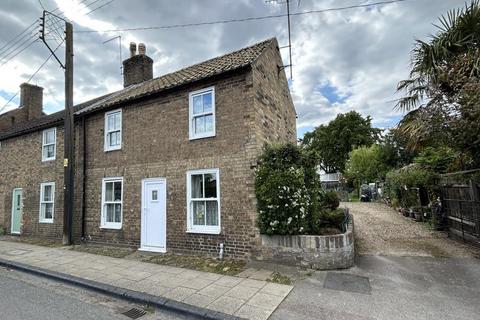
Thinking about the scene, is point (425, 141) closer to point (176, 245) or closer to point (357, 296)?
point (357, 296)

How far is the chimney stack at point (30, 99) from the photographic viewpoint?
21406mm

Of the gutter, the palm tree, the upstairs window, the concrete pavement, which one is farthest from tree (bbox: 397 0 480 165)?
the upstairs window

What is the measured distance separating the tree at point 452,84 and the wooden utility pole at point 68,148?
12.4 m

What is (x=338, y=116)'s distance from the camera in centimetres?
4341

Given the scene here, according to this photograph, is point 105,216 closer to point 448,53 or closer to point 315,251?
point 315,251

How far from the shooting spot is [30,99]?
70.7 feet

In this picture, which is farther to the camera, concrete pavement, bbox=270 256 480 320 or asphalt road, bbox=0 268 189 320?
asphalt road, bbox=0 268 189 320

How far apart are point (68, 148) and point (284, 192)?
884cm

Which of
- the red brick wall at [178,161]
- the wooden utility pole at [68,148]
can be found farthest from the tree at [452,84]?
the wooden utility pole at [68,148]

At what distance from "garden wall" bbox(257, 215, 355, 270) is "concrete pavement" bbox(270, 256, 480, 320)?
255 mm

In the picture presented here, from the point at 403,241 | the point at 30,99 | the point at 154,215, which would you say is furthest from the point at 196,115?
the point at 30,99

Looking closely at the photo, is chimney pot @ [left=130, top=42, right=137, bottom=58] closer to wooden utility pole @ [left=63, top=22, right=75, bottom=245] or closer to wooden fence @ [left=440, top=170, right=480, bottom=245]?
wooden utility pole @ [left=63, top=22, right=75, bottom=245]

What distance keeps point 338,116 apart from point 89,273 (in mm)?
42095

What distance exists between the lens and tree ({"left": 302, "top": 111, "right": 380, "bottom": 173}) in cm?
4069
